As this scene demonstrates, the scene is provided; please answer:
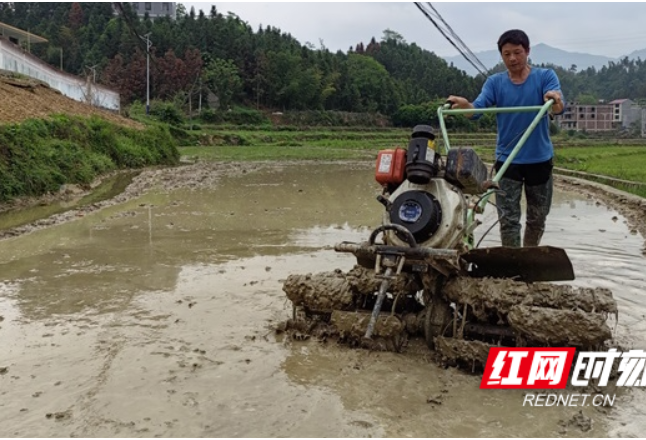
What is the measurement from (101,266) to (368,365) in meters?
3.29

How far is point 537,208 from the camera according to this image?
169 inches

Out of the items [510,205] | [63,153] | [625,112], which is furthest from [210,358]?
[625,112]

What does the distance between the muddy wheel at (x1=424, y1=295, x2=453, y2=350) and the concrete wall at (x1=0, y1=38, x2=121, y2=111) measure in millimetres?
25199

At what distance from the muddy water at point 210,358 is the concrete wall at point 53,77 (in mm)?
21042

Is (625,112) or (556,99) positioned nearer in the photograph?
(556,99)

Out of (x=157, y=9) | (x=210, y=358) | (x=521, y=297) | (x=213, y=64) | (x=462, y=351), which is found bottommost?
(x=210, y=358)

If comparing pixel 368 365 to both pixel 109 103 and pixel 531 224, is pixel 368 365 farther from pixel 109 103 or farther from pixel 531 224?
pixel 109 103

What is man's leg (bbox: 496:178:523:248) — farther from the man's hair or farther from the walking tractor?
the man's hair

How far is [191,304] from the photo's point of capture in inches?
174

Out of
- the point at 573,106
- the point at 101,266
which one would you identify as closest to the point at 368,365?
the point at 101,266

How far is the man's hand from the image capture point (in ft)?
12.5

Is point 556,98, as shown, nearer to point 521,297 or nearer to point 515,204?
point 515,204

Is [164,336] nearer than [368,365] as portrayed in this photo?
No

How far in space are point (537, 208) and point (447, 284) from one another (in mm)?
1280
